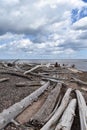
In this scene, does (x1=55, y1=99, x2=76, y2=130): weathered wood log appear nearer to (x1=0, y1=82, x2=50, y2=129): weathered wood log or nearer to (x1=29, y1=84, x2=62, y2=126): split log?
(x1=29, y1=84, x2=62, y2=126): split log

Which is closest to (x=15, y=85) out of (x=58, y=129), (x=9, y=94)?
(x=9, y=94)

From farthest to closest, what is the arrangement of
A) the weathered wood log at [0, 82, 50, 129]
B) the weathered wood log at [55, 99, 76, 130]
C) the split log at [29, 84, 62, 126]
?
the split log at [29, 84, 62, 126]
the weathered wood log at [0, 82, 50, 129]
the weathered wood log at [55, 99, 76, 130]

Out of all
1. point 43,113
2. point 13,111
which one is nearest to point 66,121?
point 43,113

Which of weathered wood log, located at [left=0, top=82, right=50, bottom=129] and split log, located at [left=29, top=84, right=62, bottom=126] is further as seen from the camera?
split log, located at [left=29, top=84, right=62, bottom=126]

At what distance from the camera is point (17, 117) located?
27.1 ft

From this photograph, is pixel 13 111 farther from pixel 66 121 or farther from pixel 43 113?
pixel 66 121

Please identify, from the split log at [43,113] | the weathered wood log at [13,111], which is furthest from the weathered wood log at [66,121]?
the weathered wood log at [13,111]

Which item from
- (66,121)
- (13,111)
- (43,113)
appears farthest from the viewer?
(43,113)

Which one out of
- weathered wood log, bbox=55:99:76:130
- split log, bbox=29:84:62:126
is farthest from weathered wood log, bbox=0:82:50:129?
weathered wood log, bbox=55:99:76:130

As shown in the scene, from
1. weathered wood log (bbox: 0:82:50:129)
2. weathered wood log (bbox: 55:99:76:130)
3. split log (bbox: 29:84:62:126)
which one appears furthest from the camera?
split log (bbox: 29:84:62:126)

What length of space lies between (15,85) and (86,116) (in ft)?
22.1

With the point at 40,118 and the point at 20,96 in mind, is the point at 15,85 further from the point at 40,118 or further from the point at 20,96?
the point at 40,118

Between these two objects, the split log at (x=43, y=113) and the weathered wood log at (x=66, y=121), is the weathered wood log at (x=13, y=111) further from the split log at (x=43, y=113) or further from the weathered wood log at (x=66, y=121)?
the weathered wood log at (x=66, y=121)

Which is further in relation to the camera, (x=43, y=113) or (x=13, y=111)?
(x=43, y=113)
